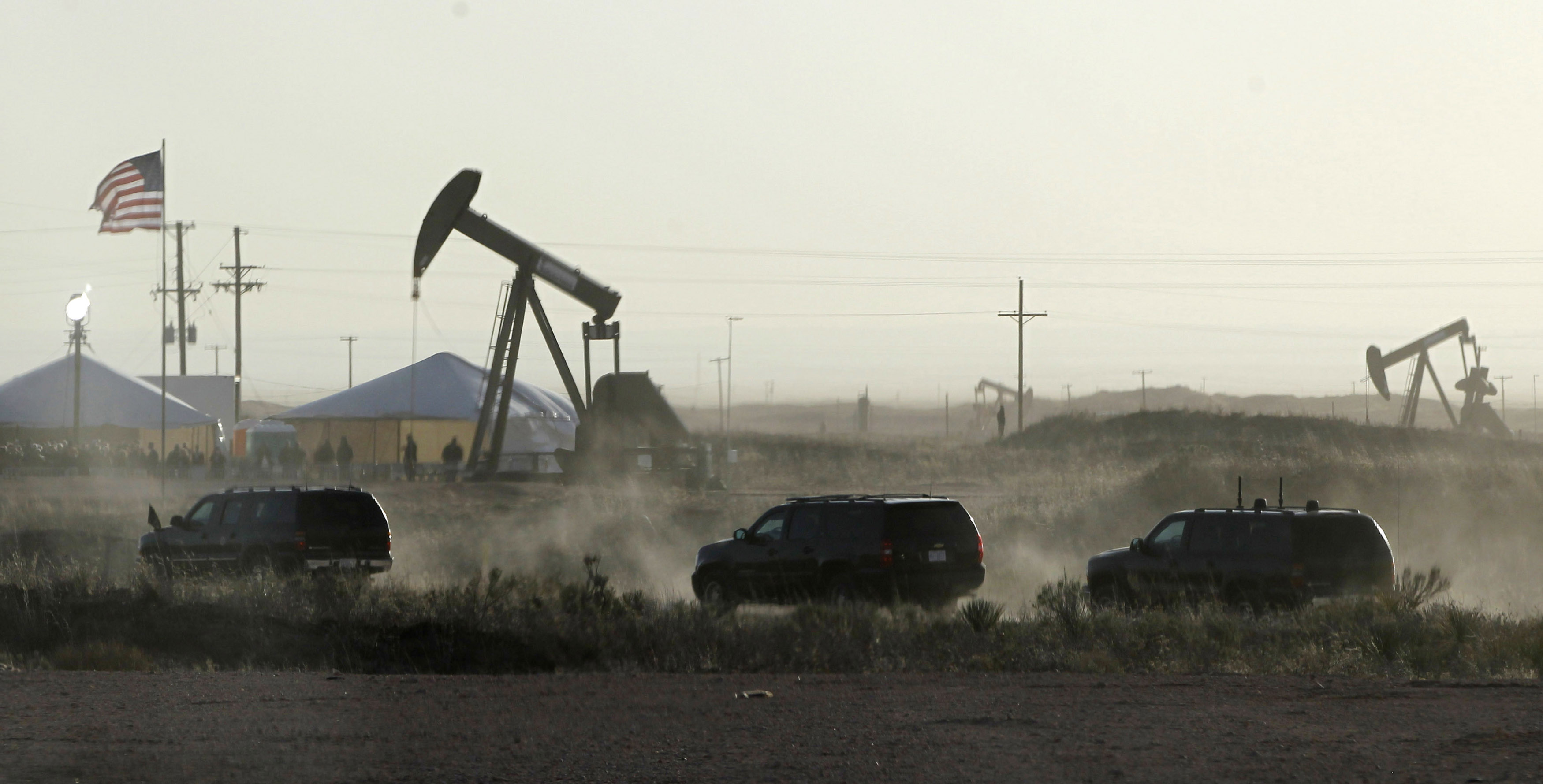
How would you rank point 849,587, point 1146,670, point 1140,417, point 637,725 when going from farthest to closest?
point 1140,417, point 849,587, point 1146,670, point 637,725

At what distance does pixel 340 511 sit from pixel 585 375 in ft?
80.3

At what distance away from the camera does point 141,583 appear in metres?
19.2

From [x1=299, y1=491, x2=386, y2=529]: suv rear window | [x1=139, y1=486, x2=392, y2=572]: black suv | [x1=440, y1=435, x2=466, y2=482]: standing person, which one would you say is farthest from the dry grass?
[x1=440, y1=435, x2=466, y2=482]: standing person

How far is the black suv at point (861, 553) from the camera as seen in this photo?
59.7 feet

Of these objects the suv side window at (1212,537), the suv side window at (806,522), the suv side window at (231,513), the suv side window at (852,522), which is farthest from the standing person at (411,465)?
the suv side window at (1212,537)

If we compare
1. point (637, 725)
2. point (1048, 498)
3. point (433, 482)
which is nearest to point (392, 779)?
point (637, 725)

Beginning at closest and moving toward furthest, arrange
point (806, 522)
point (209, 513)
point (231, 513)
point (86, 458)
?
point (806, 522), point (231, 513), point (209, 513), point (86, 458)

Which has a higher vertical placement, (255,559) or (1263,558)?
(1263,558)

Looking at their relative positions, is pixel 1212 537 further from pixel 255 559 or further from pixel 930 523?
pixel 255 559

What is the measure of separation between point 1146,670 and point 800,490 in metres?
34.3

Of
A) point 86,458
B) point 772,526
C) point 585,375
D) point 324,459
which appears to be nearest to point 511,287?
point 585,375

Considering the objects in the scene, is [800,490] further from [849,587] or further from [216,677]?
[216,677]

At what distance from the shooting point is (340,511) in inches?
856

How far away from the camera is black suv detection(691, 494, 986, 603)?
59.7ft
